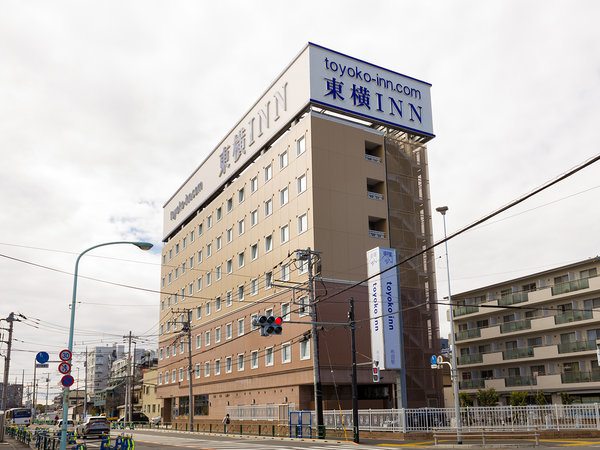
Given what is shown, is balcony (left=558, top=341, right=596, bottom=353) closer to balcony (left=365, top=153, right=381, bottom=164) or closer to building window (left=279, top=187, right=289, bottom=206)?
balcony (left=365, top=153, right=381, bottom=164)

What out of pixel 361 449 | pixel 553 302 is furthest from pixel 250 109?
pixel 361 449

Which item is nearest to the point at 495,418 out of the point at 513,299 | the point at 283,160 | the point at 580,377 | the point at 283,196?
the point at 580,377

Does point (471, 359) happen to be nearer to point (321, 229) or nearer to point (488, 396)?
point (488, 396)

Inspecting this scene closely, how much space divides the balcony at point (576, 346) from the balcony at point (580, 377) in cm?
204

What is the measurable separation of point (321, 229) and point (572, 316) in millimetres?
26301

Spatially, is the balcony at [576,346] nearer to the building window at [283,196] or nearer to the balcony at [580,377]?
the balcony at [580,377]

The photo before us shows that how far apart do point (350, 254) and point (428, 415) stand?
1639cm

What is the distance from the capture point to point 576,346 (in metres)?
52.8

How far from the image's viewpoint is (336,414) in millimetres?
38312

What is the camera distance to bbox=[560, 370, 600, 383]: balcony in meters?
50.8

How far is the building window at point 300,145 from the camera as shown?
160ft

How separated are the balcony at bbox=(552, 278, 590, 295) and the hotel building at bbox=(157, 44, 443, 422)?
46.3 ft

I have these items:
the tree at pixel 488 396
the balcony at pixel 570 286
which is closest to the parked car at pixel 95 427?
the tree at pixel 488 396

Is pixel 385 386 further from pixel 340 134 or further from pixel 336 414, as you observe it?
pixel 340 134
